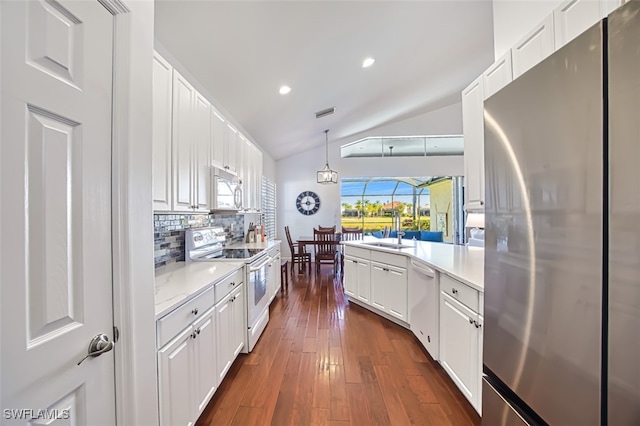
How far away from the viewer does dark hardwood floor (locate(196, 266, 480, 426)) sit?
1696mm

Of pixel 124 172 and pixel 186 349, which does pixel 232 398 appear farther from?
pixel 124 172

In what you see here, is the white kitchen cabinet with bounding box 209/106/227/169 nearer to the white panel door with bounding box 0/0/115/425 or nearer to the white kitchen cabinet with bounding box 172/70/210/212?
the white kitchen cabinet with bounding box 172/70/210/212

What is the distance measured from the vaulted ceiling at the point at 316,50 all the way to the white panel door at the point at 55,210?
1.36 meters

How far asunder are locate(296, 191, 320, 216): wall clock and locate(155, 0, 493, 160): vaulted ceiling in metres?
2.51

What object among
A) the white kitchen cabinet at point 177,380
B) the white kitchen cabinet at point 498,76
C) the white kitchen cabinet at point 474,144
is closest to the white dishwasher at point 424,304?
the white kitchen cabinet at point 474,144

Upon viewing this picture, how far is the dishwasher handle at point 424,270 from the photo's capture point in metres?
2.23

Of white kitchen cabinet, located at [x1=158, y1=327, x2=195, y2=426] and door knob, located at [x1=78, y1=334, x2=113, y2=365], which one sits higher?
door knob, located at [x1=78, y1=334, x2=113, y2=365]

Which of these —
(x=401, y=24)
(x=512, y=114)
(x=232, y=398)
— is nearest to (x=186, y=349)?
(x=232, y=398)

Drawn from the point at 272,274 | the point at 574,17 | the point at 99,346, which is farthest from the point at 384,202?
the point at 99,346

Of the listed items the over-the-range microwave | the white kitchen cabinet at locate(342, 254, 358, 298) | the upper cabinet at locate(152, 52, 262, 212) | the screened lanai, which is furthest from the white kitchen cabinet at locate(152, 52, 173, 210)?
the screened lanai

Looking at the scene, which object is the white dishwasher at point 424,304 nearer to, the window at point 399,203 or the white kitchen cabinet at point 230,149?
the white kitchen cabinet at point 230,149

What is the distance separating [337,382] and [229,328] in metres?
0.92

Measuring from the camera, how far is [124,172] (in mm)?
925

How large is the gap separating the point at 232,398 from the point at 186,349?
745mm
